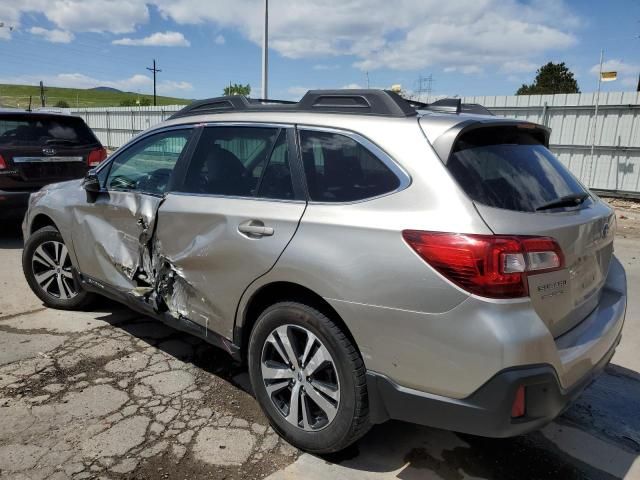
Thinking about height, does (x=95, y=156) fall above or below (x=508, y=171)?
below

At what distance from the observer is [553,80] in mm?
51688

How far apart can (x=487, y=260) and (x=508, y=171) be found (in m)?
0.61

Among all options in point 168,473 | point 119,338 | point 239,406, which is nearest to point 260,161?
point 239,406

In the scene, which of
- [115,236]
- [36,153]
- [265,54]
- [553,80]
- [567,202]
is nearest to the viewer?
[567,202]

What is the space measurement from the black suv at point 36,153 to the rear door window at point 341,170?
5.40 meters

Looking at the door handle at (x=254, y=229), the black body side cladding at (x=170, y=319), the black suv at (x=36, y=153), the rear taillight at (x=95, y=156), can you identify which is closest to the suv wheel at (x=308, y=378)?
the black body side cladding at (x=170, y=319)

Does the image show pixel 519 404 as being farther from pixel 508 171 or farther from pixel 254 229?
pixel 254 229

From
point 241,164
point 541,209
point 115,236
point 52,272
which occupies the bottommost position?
point 52,272

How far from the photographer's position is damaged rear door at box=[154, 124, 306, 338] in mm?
2674

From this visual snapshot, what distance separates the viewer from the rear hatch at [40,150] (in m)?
6.57

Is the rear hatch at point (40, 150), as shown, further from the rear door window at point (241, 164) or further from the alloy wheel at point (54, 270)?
the rear door window at point (241, 164)

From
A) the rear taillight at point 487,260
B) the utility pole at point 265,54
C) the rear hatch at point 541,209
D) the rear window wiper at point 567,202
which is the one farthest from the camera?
the utility pole at point 265,54

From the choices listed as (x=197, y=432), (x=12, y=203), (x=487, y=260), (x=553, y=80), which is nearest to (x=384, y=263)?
(x=487, y=260)

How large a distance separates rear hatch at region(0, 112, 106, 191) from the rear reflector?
671 centimetres
